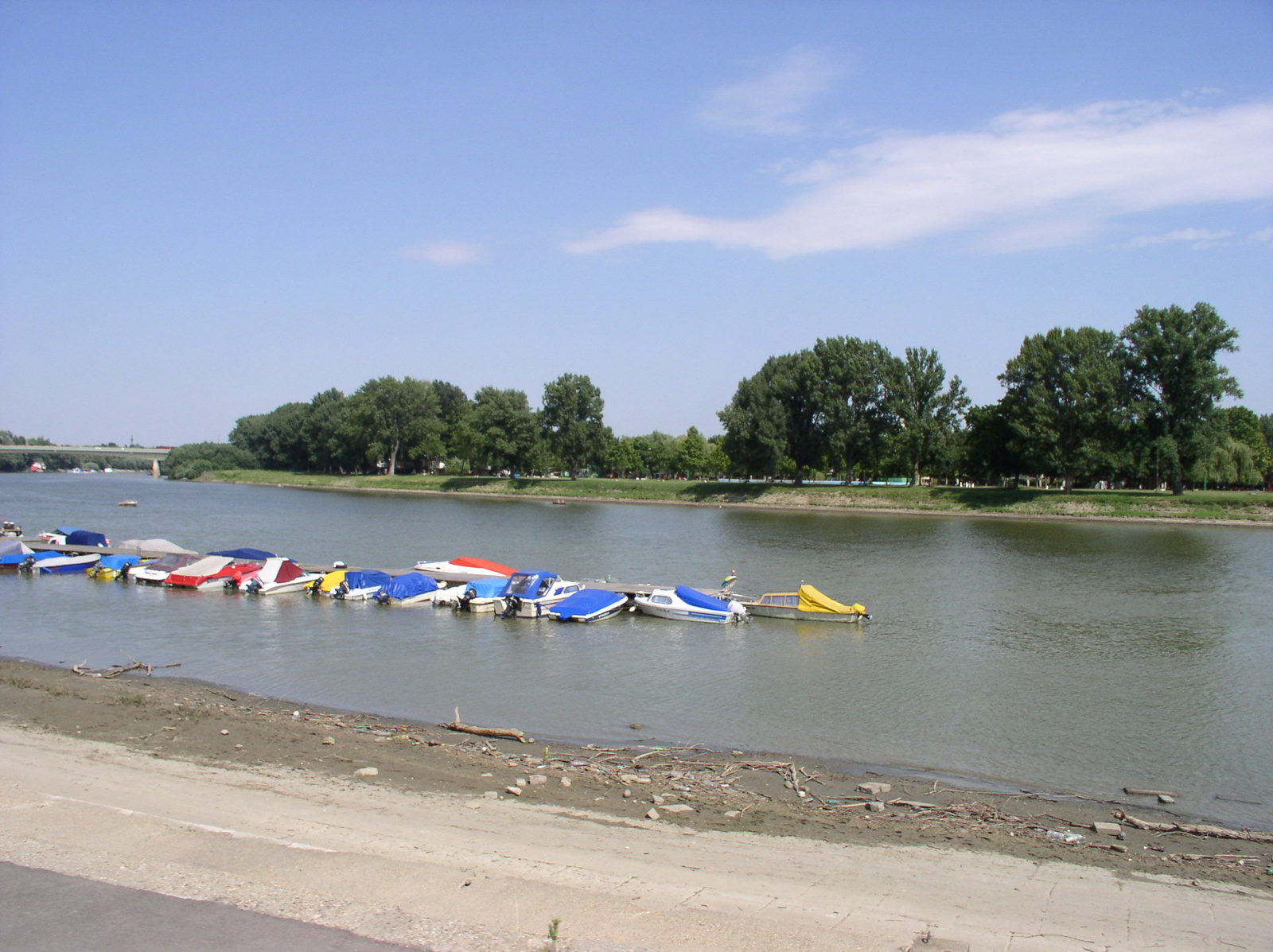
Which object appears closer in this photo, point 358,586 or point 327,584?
point 358,586

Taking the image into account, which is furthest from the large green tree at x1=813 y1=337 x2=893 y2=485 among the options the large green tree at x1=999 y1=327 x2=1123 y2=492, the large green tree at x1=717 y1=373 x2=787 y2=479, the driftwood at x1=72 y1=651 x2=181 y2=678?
the driftwood at x1=72 y1=651 x2=181 y2=678

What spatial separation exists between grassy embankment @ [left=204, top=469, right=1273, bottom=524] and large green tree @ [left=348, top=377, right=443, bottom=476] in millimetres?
5536

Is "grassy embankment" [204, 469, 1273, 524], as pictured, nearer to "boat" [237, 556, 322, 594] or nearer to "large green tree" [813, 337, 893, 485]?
"large green tree" [813, 337, 893, 485]

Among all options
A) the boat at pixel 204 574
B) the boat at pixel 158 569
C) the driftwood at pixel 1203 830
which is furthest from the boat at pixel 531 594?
the driftwood at pixel 1203 830

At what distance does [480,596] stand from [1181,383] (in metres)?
87.7

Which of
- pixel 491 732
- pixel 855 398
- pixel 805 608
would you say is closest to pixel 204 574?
pixel 491 732

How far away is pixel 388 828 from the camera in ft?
39.3

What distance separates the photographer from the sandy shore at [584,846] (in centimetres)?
932

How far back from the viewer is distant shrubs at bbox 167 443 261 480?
587ft

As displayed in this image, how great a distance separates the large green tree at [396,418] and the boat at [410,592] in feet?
374

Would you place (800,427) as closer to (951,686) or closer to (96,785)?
(951,686)

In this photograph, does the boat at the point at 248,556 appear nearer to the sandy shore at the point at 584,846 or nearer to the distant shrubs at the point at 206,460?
the sandy shore at the point at 584,846

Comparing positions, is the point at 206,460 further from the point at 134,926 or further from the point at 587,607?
the point at 134,926

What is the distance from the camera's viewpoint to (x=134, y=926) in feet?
27.4
